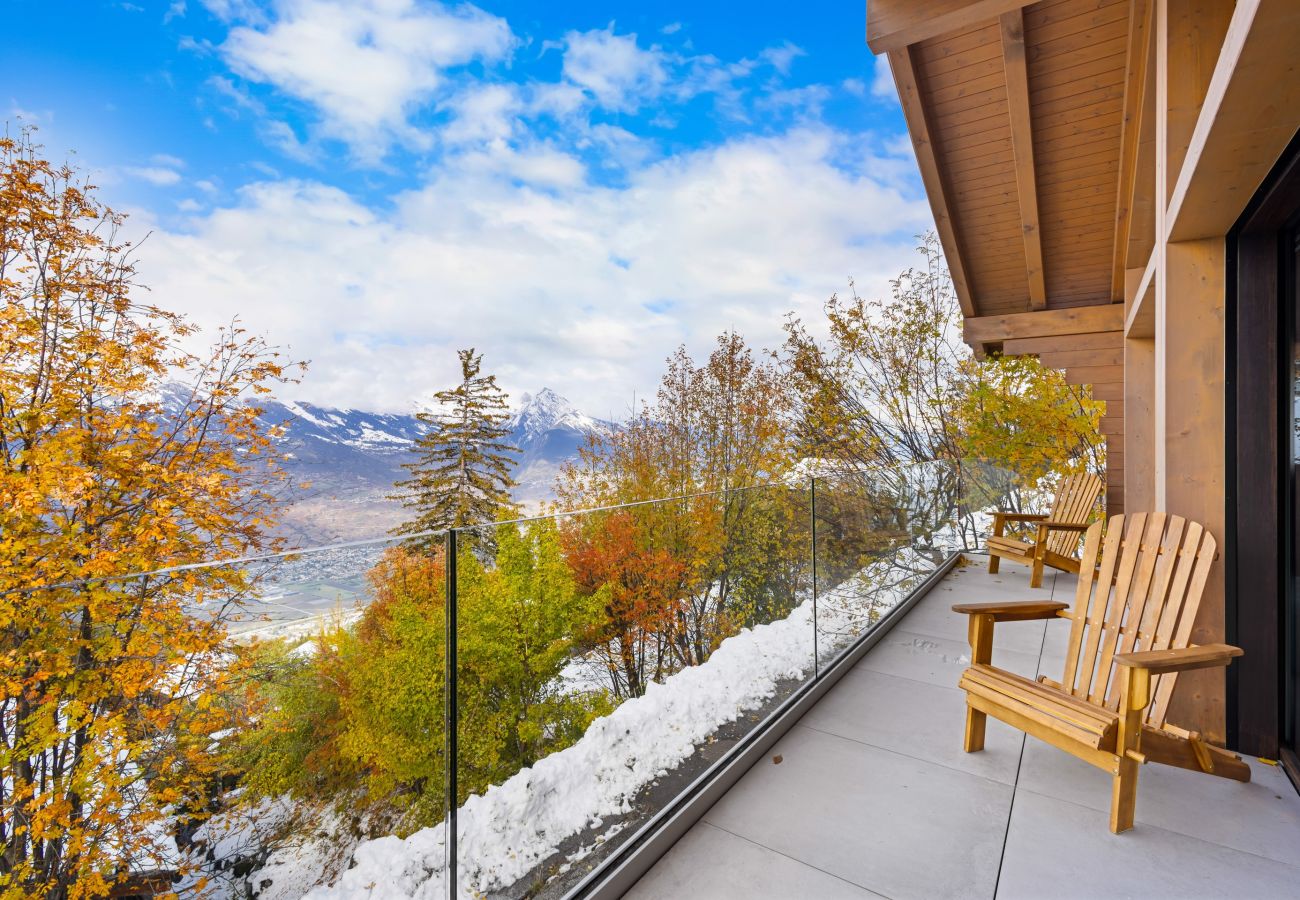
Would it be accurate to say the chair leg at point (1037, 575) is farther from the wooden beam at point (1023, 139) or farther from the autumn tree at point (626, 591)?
the autumn tree at point (626, 591)

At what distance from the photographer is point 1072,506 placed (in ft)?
17.0

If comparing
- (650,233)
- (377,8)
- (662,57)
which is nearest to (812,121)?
(662,57)

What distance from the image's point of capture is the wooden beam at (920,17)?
2.82 m

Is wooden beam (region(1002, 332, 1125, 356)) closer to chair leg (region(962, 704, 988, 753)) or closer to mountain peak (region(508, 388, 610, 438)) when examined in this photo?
chair leg (region(962, 704, 988, 753))

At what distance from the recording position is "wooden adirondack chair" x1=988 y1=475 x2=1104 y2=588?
4.76 meters

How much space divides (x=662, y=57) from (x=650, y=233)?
20.6m

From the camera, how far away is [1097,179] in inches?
175

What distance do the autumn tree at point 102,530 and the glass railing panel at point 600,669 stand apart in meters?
0.58

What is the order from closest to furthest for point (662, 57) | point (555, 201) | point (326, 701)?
1. point (326, 701)
2. point (662, 57)
3. point (555, 201)

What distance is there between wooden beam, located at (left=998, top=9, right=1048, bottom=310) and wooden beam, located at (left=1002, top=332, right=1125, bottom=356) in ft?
1.50

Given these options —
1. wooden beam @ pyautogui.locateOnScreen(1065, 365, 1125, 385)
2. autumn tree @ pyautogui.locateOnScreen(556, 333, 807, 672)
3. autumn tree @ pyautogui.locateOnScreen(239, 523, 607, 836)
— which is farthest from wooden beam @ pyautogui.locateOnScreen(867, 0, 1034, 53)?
autumn tree @ pyautogui.locateOnScreen(556, 333, 807, 672)

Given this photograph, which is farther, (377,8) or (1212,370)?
(377,8)

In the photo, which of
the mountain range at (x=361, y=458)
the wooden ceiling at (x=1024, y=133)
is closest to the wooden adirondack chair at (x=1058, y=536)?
the wooden ceiling at (x=1024, y=133)

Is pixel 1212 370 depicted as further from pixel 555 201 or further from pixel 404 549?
pixel 555 201
